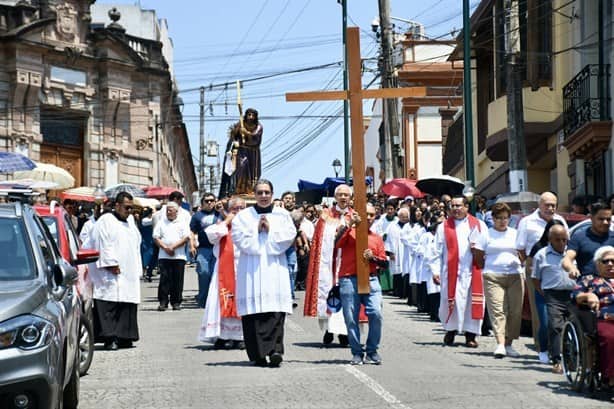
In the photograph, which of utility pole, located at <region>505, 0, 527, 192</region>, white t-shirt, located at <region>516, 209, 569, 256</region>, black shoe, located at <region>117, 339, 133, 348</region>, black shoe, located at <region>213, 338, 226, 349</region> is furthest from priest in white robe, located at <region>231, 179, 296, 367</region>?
utility pole, located at <region>505, 0, 527, 192</region>

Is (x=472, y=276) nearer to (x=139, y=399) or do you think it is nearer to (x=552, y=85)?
(x=139, y=399)

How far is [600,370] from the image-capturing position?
11.8 meters

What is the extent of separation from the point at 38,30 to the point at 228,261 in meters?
34.5

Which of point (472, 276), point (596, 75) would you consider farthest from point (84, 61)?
point (472, 276)

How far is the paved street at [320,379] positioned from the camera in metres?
11.2

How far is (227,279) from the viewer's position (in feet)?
51.5

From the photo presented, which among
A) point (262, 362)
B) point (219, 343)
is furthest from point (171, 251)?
point (262, 362)

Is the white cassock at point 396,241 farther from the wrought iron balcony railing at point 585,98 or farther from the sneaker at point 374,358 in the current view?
the sneaker at point 374,358

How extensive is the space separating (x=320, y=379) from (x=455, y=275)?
474 cm

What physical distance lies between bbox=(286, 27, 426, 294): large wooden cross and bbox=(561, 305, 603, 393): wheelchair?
2207mm

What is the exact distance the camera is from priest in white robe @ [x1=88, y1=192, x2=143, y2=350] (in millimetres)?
15797

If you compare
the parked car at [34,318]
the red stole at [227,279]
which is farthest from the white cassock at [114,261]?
the parked car at [34,318]

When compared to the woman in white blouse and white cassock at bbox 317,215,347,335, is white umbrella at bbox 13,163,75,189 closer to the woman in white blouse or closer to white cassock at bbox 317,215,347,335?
white cassock at bbox 317,215,347,335

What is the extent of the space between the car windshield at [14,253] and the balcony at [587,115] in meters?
17.3
